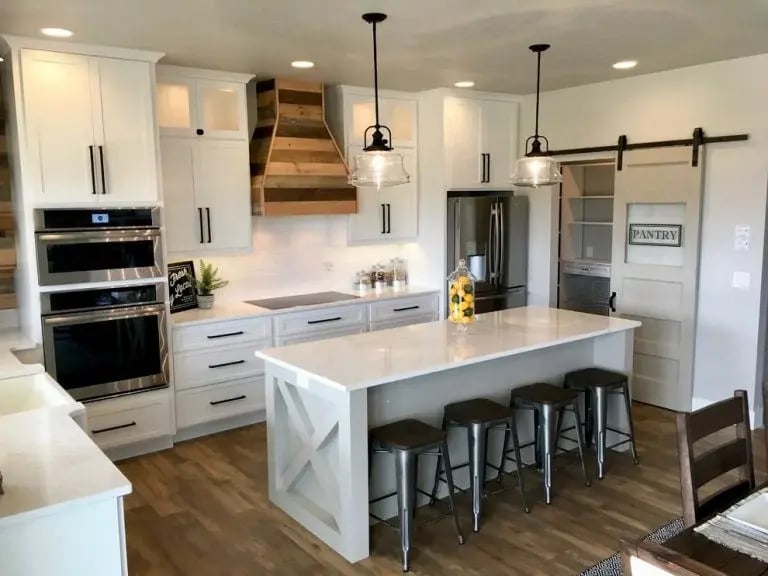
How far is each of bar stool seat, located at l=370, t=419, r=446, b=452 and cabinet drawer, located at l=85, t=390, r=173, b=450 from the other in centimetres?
186

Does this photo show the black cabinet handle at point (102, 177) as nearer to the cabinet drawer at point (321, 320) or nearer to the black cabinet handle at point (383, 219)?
the cabinet drawer at point (321, 320)

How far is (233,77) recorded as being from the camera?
15.9 ft

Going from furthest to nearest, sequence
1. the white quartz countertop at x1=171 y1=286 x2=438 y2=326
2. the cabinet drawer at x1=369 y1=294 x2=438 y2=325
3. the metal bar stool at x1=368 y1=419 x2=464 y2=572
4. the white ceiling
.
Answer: the cabinet drawer at x1=369 y1=294 x2=438 y2=325
the white quartz countertop at x1=171 y1=286 x2=438 y2=326
the white ceiling
the metal bar stool at x1=368 y1=419 x2=464 y2=572

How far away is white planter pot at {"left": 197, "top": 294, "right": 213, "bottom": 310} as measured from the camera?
198 inches

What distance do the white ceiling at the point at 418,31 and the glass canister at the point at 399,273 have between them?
186cm

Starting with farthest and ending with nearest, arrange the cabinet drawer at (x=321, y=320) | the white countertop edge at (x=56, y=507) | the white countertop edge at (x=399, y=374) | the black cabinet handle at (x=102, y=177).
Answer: the cabinet drawer at (x=321, y=320), the black cabinet handle at (x=102, y=177), the white countertop edge at (x=399, y=374), the white countertop edge at (x=56, y=507)

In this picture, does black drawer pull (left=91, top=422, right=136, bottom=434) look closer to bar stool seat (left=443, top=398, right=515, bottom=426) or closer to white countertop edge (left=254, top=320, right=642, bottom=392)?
white countertop edge (left=254, top=320, right=642, bottom=392)

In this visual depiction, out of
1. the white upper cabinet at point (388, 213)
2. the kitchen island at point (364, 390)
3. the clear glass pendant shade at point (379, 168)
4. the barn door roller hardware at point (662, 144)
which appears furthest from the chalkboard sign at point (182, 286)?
the barn door roller hardware at point (662, 144)

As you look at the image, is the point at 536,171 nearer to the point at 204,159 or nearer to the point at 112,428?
the point at 204,159

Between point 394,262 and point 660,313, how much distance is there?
2.34 metres

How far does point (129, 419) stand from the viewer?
4.32 m

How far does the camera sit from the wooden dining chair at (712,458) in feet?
6.92

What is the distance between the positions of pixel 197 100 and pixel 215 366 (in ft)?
6.21

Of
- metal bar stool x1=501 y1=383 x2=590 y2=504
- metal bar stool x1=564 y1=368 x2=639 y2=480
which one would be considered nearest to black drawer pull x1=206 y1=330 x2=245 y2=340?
metal bar stool x1=501 y1=383 x2=590 y2=504
